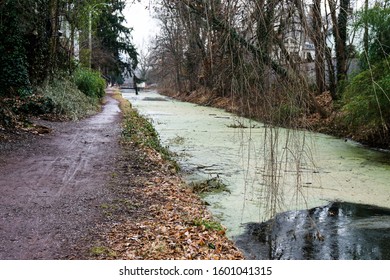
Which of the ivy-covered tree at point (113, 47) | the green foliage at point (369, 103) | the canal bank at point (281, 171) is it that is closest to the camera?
the canal bank at point (281, 171)

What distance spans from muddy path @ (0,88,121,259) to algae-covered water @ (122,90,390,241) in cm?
191

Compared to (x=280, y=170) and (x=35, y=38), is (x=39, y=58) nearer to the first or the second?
(x=35, y=38)

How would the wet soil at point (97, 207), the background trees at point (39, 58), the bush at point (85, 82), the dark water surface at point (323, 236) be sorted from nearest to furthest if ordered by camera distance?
the wet soil at point (97, 207)
the dark water surface at point (323, 236)
the background trees at point (39, 58)
the bush at point (85, 82)

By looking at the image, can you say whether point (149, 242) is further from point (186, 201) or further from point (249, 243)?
point (186, 201)

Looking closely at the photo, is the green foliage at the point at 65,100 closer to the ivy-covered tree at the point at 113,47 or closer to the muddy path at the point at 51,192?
the muddy path at the point at 51,192

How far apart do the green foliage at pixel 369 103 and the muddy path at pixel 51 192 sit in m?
6.55

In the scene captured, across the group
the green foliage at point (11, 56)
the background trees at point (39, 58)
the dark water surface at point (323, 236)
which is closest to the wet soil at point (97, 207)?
the dark water surface at point (323, 236)

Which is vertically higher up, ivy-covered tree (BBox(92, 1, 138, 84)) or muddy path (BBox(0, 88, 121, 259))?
ivy-covered tree (BBox(92, 1, 138, 84))

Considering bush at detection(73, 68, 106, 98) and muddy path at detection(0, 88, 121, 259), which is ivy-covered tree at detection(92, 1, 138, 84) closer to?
bush at detection(73, 68, 106, 98)

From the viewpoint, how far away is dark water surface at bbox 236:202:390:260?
5102 mm

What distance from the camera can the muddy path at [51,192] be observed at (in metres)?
4.32

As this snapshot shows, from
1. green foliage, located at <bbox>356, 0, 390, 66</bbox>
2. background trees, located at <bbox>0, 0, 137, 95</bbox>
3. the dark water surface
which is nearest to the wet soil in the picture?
the dark water surface

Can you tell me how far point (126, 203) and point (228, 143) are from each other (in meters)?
7.76

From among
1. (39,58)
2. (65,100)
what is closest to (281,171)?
(65,100)
